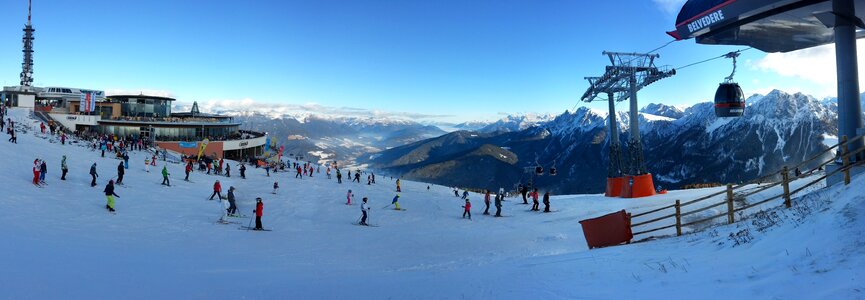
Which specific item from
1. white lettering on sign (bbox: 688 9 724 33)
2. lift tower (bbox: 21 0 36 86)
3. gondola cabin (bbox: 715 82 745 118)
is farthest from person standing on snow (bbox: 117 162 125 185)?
lift tower (bbox: 21 0 36 86)

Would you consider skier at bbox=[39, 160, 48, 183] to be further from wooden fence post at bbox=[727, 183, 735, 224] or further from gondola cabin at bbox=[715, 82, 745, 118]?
gondola cabin at bbox=[715, 82, 745, 118]

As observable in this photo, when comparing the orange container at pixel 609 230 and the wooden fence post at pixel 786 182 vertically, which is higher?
the wooden fence post at pixel 786 182

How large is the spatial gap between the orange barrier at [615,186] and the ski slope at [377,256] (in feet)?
34.4

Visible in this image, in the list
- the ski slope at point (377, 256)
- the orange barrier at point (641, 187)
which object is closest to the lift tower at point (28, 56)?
the ski slope at point (377, 256)

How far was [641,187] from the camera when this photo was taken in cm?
2711

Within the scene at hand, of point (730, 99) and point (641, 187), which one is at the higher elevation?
point (730, 99)

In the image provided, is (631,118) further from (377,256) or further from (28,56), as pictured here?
(28,56)

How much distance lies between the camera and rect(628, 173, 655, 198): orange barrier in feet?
87.9

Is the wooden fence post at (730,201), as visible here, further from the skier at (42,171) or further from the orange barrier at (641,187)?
the skier at (42,171)

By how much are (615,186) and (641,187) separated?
1984 mm

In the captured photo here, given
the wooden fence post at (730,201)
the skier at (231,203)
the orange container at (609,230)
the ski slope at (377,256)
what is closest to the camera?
the ski slope at (377,256)

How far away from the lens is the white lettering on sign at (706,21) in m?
14.3

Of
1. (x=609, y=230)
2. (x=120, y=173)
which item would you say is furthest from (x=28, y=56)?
(x=609, y=230)

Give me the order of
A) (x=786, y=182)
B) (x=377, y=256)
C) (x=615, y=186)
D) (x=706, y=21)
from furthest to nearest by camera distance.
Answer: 1. (x=615, y=186)
2. (x=706, y=21)
3. (x=377, y=256)
4. (x=786, y=182)
